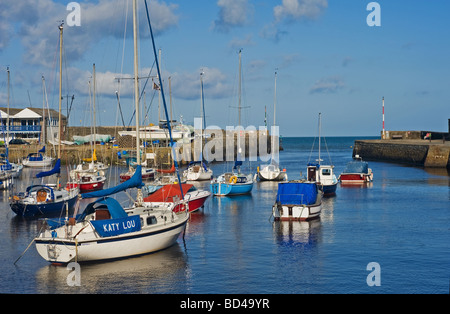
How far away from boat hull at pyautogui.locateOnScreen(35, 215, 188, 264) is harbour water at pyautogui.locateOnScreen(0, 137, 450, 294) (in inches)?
15.9

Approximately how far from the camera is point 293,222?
120 ft

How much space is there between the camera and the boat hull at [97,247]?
24.0m

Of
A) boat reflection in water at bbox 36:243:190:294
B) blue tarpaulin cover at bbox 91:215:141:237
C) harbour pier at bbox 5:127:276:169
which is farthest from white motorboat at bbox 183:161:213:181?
blue tarpaulin cover at bbox 91:215:141:237

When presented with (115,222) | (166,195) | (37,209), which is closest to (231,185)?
(166,195)

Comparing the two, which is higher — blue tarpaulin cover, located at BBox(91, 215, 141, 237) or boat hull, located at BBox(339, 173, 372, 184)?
blue tarpaulin cover, located at BBox(91, 215, 141, 237)

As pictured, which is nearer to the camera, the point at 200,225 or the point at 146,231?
the point at 146,231

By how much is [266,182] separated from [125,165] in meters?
36.4

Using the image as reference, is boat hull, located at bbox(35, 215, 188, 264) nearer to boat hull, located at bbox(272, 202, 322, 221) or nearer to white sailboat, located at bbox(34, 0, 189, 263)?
white sailboat, located at bbox(34, 0, 189, 263)

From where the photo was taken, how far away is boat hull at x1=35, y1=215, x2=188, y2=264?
2405 centimetres

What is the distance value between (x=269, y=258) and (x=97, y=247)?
810cm

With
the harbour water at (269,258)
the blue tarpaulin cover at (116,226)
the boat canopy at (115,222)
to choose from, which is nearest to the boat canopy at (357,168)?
the harbour water at (269,258)

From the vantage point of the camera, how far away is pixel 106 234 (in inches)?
954
